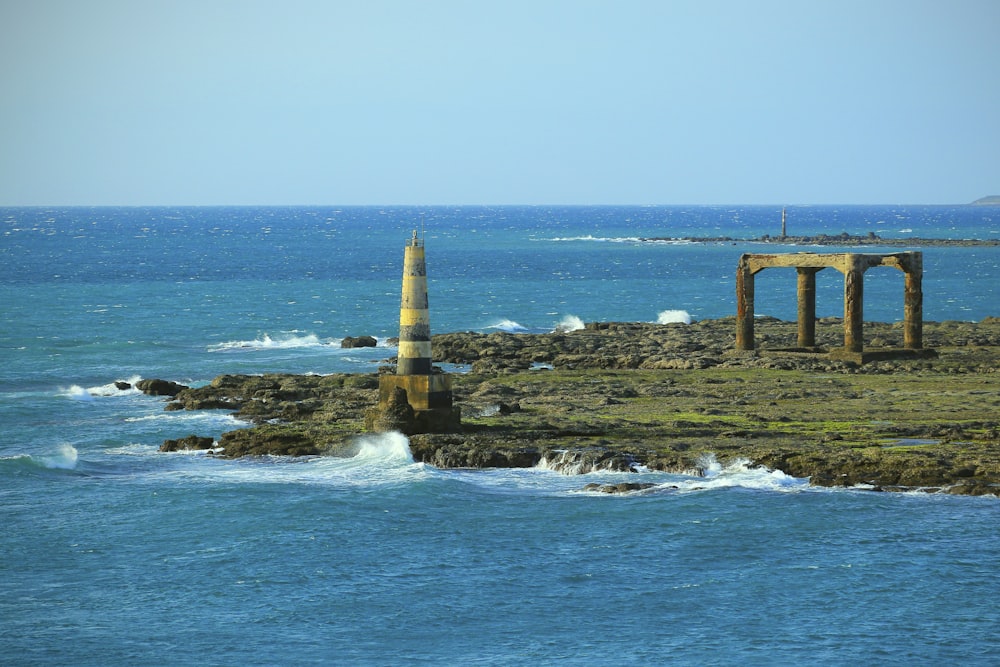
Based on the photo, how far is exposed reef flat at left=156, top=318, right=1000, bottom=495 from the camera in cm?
3500

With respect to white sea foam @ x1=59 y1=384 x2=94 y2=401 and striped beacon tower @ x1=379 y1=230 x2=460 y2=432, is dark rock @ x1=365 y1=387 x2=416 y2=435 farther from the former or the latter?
white sea foam @ x1=59 y1=384 x2=94 y2=401

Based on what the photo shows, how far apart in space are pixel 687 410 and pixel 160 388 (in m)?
19.6

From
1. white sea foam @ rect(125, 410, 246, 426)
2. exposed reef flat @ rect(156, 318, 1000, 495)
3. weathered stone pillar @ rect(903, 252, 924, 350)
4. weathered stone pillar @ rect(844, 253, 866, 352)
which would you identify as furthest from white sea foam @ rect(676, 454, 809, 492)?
weathered stone pillar @ rect(903, 252, 924, 350)

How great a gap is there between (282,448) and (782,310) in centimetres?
6634

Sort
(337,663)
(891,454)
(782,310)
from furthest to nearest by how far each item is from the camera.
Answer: (782,310)
(891,454)
(337,663)

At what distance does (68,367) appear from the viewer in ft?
206

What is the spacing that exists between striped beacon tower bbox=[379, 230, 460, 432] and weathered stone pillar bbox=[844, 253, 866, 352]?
18635 millimetres

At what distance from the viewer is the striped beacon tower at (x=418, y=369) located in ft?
126

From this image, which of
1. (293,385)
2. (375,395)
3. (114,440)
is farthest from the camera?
(293,385)

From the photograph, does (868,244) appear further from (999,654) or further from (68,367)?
(999,654)

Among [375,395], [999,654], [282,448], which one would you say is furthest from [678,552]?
[375,395]

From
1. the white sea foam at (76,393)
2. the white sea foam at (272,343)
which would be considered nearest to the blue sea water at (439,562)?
the white sea foam at (76,393)

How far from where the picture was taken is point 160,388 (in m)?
52.0

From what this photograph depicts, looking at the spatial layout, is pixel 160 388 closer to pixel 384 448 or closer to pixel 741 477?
pixel 384 448
